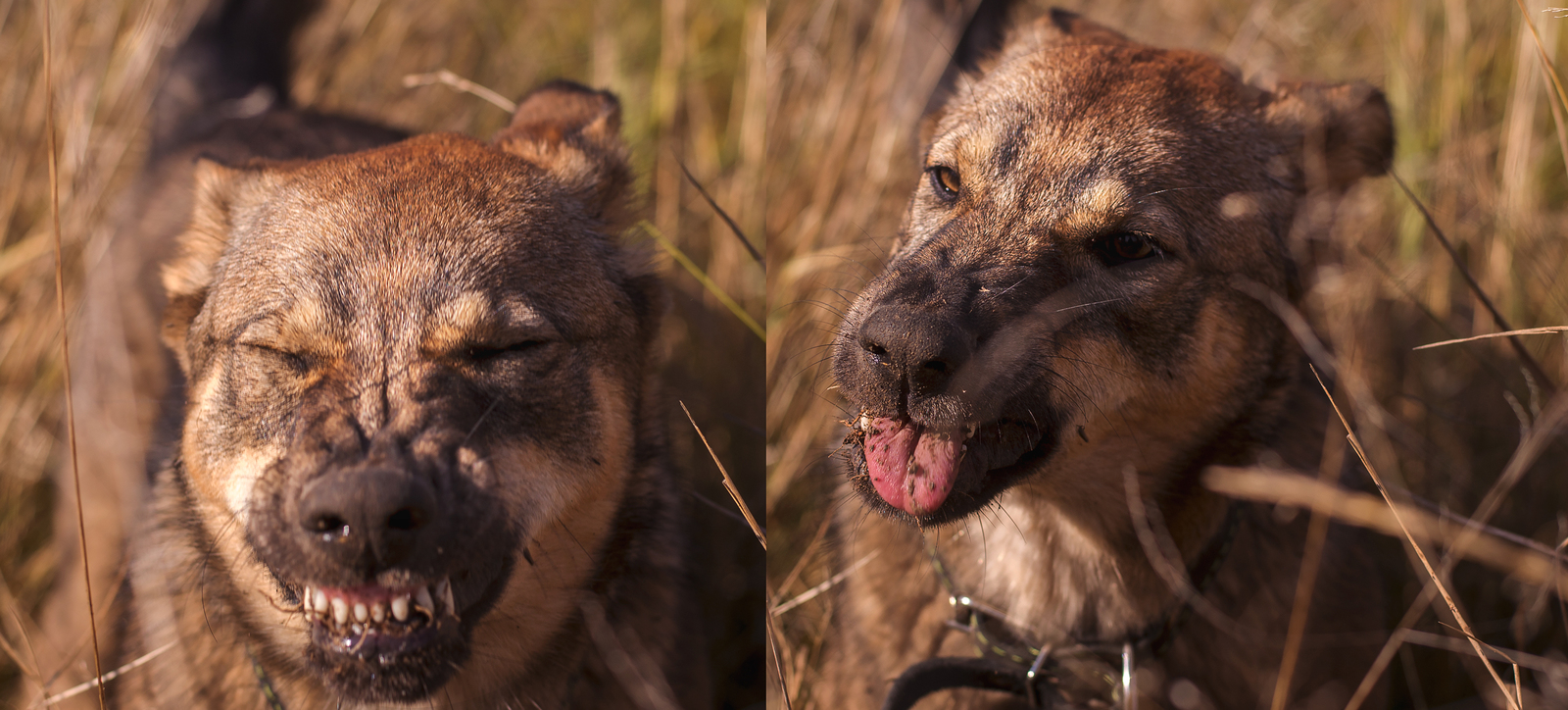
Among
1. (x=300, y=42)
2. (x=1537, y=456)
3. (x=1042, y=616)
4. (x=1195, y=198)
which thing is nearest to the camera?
(x=1195, y=198)

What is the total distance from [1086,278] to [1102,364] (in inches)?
9.2

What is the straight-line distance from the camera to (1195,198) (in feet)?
9.25

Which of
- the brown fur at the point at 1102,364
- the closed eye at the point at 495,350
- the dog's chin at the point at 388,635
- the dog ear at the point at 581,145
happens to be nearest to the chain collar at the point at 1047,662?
the brown fur at the point at 1102,364

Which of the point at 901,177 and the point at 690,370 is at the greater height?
the point at 901,177

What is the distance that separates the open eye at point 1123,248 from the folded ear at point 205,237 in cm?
226

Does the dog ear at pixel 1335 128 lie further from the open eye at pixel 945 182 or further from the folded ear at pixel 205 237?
the folded ear at pixel 205 237

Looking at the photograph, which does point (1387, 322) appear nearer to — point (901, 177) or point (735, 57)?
point (901, 177)

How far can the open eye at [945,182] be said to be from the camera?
3.04 metres

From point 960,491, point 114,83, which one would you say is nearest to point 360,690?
point 960,491

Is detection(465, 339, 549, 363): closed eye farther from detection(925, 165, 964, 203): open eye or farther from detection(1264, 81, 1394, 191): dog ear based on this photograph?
detection(1264, 81, 1394, 191): dog ear

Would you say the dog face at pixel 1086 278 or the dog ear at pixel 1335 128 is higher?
the dog ear at pixel 1335 128

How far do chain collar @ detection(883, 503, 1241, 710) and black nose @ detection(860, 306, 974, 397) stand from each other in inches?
34.3

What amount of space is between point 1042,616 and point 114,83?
15.5ft

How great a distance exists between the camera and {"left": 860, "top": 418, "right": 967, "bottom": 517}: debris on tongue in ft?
8.15
